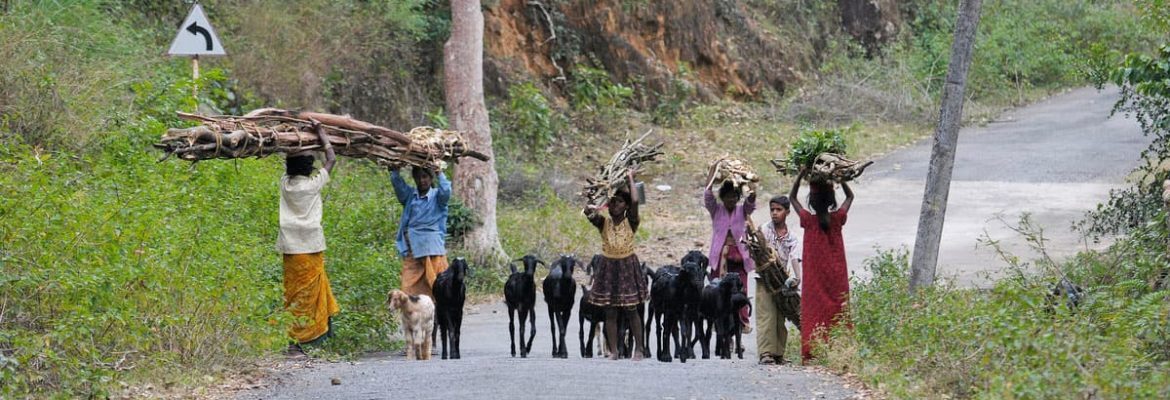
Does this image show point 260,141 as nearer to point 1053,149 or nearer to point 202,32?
point 202,32

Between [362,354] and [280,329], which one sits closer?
[280,329]

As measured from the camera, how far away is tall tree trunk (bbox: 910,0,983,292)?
11094mm

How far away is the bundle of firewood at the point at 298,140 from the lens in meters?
9.93

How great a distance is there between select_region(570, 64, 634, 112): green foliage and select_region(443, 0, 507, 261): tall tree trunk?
944cm

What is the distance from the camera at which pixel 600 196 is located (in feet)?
36.5

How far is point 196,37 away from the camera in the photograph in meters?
14.7

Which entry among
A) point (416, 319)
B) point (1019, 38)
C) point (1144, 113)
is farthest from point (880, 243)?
point (1019, 38)

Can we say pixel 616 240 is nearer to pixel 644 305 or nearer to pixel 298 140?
pixel 644 305

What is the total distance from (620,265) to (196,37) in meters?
5.94

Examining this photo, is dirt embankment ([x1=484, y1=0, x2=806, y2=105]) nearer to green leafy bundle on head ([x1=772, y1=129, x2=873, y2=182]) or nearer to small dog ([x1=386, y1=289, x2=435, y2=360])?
small dog ([x1=386, y1=289, x2=435, y2=360])

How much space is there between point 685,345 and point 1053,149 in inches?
627

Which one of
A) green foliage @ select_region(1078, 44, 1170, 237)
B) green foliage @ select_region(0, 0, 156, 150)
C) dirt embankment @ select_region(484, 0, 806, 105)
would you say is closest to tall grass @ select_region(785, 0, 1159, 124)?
dirt embankment @ select_region(484, 0, 806, 105)

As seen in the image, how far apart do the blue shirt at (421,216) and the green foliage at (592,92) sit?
46.8 ft

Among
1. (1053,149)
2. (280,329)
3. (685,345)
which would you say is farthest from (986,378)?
(1053,149)
